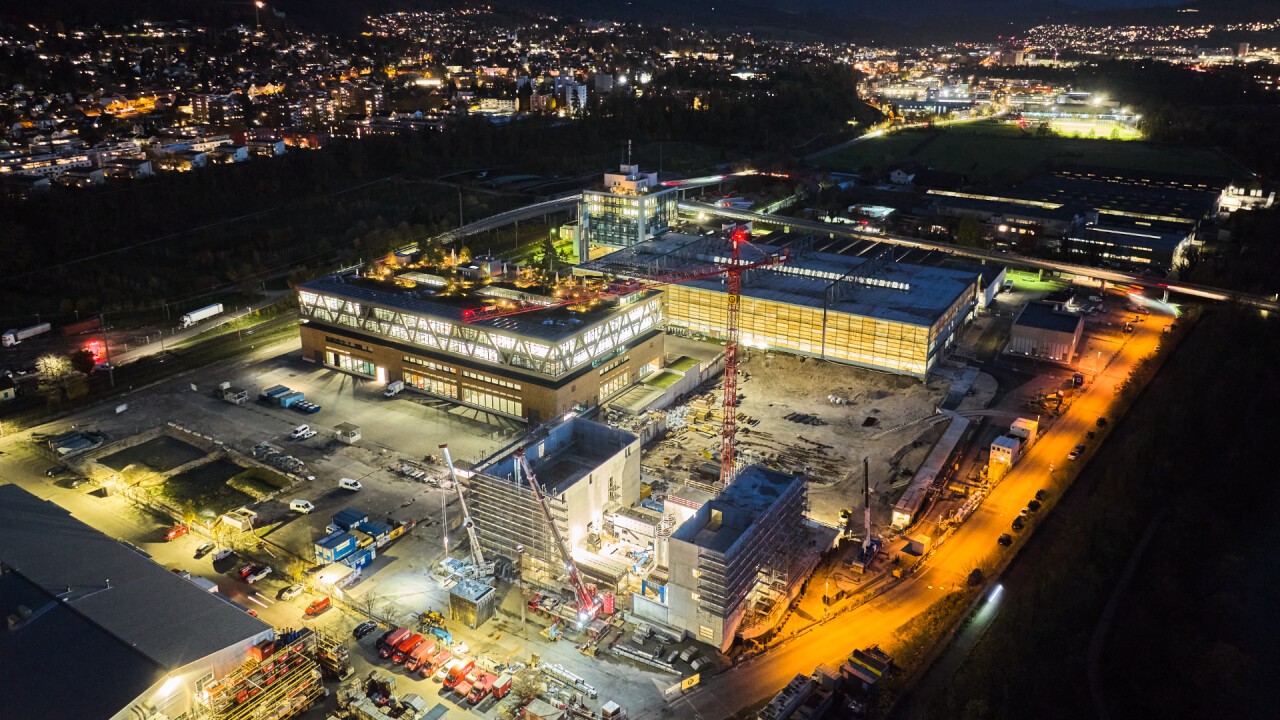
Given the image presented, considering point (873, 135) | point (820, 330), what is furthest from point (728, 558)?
point (873, 135)

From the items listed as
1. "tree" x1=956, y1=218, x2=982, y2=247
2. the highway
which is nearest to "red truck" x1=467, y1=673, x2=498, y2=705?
the highway

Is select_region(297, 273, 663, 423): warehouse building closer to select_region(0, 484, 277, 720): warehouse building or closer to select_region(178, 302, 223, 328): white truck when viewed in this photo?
select_region(178, 302, 223, 328): white truck

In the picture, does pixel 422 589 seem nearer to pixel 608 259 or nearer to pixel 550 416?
pixel 550 416

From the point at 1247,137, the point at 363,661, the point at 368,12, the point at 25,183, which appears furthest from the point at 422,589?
the point at 368,12

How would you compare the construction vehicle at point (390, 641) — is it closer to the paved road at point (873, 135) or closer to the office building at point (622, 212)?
the office building at point (622, 212)

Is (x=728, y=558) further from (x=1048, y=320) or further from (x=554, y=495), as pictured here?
(x=1048, y=320)

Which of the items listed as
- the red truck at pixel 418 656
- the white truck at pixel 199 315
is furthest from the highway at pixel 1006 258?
the red truck at pixel 418 656
